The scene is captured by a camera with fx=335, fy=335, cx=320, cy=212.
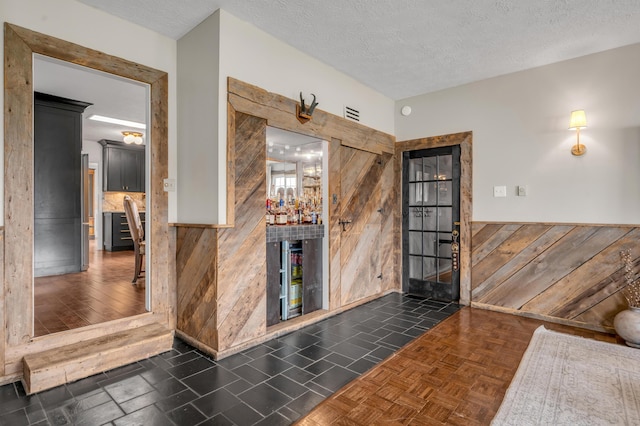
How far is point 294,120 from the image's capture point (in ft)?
10.9

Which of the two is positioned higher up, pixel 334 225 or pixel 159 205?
pixel 159 205

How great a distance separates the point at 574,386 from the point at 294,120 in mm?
3014

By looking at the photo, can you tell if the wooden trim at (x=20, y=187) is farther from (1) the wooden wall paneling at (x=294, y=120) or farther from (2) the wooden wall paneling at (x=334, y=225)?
(2) the wooden wall paneling at (x=334, y=225)

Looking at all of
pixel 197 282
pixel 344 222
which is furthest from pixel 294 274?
pixel 197 282

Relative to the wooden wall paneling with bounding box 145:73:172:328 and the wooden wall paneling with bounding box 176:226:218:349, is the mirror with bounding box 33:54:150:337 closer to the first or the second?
the wooden wall paneling with bounding box 145:73:172:328

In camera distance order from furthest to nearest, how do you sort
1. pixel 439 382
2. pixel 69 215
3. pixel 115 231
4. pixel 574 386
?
pixel 115 231
pixel 69 215
pixel 439 382
pixel 574 386

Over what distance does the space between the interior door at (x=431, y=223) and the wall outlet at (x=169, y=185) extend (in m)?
3.05

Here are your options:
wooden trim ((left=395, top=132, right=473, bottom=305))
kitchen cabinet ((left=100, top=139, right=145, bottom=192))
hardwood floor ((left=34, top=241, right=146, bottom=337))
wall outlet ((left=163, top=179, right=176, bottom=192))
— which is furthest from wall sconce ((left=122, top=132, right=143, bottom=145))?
wooden trim ((left=395, top=132, right=473, bottom=305))

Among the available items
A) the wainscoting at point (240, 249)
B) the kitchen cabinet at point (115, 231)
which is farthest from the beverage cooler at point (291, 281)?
the kitchen cabinet at point (115, 231)

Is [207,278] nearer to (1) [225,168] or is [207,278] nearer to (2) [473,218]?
(1) [225,168]

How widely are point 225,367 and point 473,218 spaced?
10.9 feet

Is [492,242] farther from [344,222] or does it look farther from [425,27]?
[425,27]

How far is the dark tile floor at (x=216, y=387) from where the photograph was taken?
74.8 inches

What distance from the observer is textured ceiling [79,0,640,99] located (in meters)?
2.65
